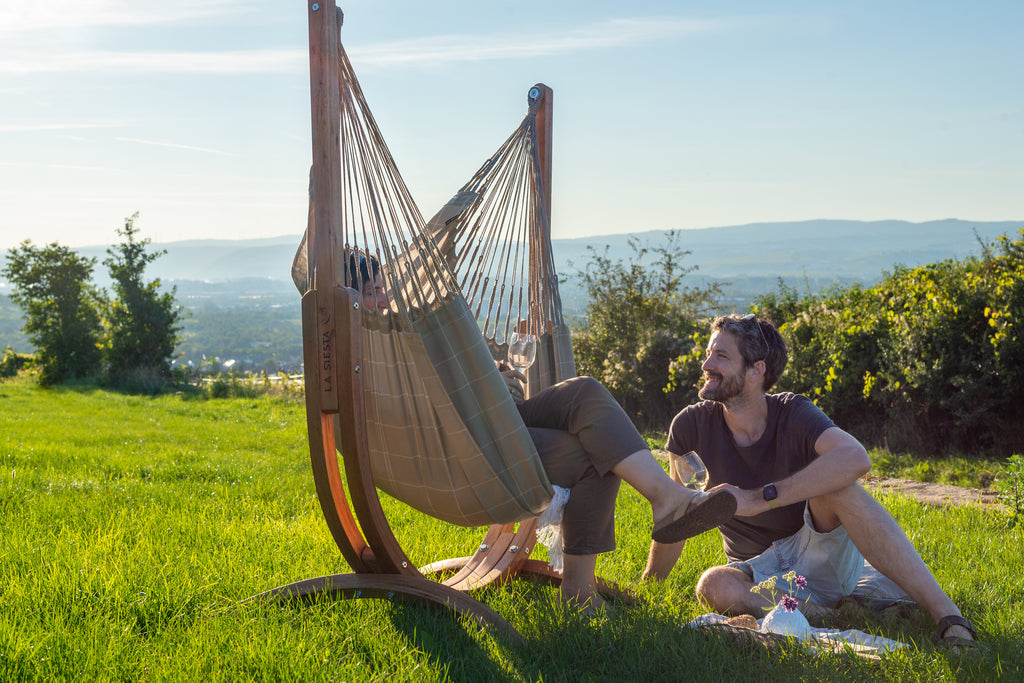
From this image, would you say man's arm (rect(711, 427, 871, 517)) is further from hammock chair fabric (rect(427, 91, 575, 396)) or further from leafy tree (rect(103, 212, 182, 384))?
leafy tree (rect(103, 212, 182, 384))

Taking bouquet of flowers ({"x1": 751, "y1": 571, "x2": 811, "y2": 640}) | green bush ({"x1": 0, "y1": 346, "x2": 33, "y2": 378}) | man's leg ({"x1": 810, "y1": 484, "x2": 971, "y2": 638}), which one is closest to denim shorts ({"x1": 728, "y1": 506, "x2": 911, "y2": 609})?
man's leg ({"x1": 810, "y1": 484, "x2": 971, "y2": 638})

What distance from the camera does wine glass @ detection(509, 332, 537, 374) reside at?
2.87 m

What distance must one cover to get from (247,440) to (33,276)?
10236 mm

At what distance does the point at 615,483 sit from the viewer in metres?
2.26

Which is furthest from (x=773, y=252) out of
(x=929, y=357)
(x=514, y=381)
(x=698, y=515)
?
(x=698, y=515)

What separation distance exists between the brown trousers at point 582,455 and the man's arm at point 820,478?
35 centimetres

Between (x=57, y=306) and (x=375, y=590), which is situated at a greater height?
(x=57, y=306)

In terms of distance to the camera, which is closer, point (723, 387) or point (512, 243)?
point (723, 387)

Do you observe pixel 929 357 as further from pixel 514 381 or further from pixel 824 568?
pixel 514 381

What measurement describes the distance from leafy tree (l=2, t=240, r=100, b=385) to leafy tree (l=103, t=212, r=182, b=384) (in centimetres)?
51

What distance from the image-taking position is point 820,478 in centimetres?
219

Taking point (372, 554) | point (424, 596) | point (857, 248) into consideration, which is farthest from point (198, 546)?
point (857, 248)

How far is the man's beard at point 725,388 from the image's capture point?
2.38 metres

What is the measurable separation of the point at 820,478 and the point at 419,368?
3.66 feet
